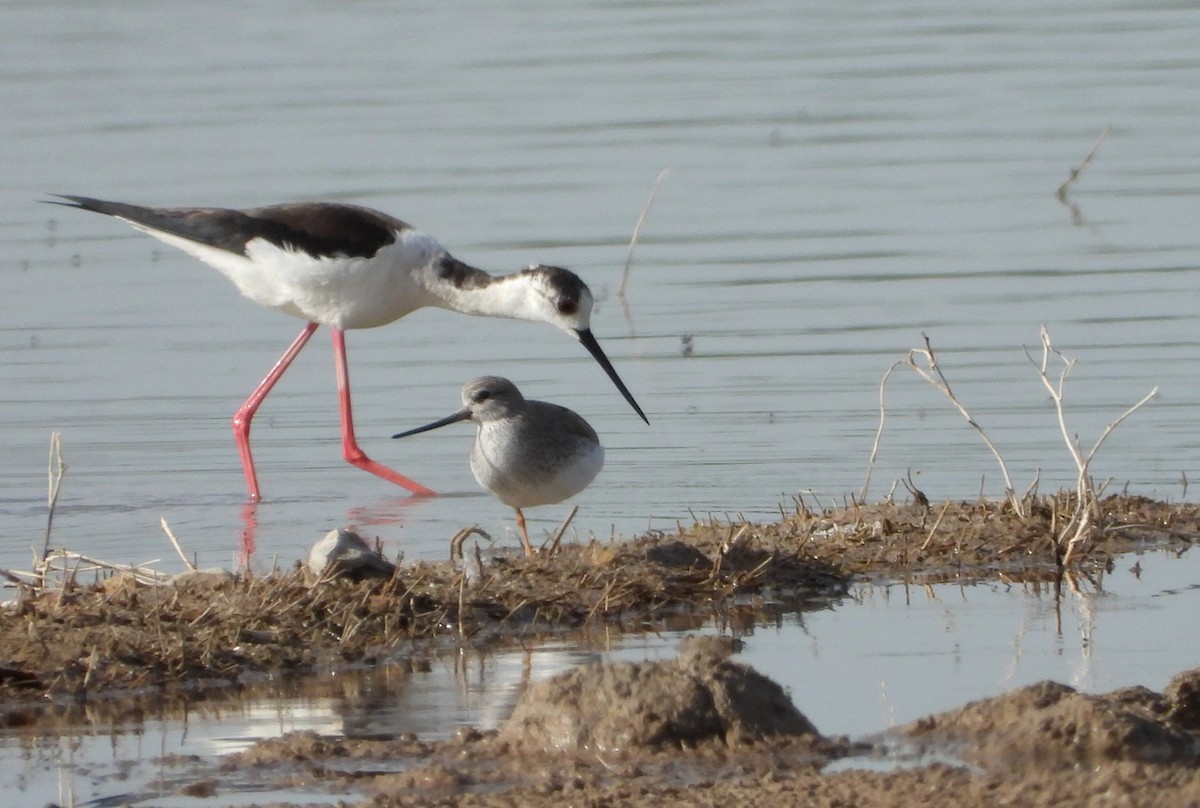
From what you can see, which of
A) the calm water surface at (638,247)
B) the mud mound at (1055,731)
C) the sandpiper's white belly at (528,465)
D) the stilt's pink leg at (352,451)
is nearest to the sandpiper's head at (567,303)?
the calm water surface at (638,247)

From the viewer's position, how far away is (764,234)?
15.6 m

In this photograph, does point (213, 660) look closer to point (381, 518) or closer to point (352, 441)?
point (381, 518)

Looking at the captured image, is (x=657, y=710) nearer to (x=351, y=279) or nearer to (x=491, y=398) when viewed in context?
(x=491, y=398)

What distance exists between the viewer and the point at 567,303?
36.0ft

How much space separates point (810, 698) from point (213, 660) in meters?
1.66

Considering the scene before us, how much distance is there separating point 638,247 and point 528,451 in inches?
294

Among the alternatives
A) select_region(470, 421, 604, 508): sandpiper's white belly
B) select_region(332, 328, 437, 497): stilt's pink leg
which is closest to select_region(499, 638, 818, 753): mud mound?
select_region(470, 421, 604, 508): sandpiper's white belly

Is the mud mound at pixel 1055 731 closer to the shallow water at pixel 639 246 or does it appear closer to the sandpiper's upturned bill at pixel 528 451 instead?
the sandpiper's upturned bill at pixel 528 451

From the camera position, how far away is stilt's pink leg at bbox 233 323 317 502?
10.9 meters

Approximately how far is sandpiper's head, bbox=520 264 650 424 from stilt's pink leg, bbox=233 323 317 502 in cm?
139

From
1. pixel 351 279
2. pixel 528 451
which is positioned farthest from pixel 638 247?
pixel 528 451

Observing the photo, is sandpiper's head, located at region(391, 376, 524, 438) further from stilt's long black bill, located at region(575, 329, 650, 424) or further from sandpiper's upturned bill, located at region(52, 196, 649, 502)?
stilt's long black bill, located at region(575, 329, 650, 424)

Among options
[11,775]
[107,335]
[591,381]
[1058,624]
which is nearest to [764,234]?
[591,381]

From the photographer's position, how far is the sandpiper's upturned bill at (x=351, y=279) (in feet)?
36.3
